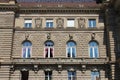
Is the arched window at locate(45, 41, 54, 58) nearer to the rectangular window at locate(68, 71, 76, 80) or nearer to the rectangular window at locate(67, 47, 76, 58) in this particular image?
the rectangular window at locate(67, 47, 76, 58)

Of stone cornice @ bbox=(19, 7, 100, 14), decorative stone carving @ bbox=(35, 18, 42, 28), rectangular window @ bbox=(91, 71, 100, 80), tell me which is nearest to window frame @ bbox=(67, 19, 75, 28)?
stone cornice @ bbox=(19, 7, 100, 14)

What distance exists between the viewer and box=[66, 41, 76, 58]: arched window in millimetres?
41188

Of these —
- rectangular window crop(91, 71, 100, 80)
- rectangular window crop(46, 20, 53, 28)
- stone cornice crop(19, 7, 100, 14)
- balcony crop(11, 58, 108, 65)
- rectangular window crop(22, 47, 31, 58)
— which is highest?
stone cornice crop(19, 7, 100, 14)

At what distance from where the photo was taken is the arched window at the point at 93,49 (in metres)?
41.3

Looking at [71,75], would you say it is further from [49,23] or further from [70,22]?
[49,23]

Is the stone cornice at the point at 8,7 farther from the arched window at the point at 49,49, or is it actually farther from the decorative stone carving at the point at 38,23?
the arched window at the point at 49,49

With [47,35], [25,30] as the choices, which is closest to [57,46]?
[47,35]

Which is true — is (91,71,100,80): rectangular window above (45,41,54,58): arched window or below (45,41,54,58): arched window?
below

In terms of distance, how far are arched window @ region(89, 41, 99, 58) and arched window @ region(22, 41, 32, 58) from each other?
28.5 feet

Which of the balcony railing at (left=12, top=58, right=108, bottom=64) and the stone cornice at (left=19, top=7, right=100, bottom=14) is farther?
the stone cornice at (left=19, top=7, right=100, bottom=14)

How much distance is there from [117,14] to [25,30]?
13415 mm

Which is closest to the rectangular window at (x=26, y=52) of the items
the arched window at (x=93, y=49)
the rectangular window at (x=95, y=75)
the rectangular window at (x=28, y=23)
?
the rectangular window at (x=28, y=23)

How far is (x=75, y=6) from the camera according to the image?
42.9 m

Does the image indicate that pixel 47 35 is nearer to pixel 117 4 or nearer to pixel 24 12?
pixel 24 12
